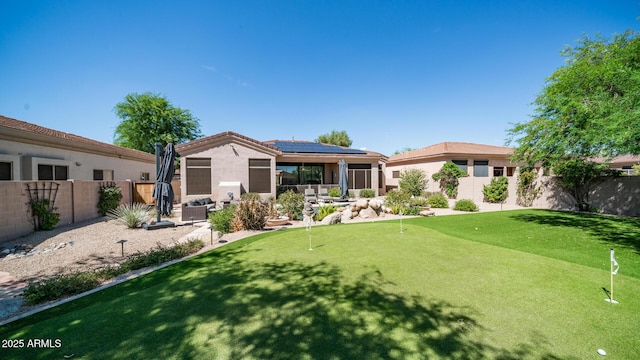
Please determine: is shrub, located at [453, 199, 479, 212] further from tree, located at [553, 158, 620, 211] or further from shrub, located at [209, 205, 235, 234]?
shrub, located at [209, 205, 235, 234]

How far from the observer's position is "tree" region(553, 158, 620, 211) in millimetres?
13523

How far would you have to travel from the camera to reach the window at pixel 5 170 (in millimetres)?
9906

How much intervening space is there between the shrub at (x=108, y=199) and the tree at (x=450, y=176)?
2370 cm

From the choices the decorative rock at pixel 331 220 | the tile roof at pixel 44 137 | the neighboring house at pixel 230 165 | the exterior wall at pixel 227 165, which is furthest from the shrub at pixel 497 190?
the tile roof at pixel 44 137

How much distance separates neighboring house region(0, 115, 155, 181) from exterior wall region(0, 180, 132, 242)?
2.35m

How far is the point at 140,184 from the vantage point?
15.6m

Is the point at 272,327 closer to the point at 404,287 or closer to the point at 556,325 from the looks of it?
the point at 404,287

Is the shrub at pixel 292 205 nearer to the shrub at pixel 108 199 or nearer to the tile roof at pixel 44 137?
the shrub at pixel 108 199

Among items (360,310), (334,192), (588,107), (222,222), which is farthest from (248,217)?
(588,107)

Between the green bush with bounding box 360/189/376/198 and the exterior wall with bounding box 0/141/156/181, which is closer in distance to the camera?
the exterior wall with bounding box 0/141/156/181

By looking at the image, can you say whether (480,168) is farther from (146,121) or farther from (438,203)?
(146,121)

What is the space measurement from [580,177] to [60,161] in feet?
99.2

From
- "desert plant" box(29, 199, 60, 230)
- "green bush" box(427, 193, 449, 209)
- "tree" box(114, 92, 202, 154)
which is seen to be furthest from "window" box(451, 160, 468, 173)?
"tree" box(114, 92, 202, 154)

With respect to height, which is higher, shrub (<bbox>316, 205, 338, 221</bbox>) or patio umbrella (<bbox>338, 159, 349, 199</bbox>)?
patio umbrella (<bbox>338, 159, 349, 199</bbox>)
